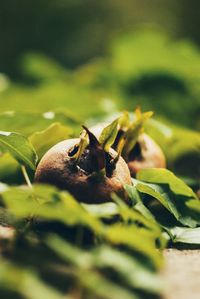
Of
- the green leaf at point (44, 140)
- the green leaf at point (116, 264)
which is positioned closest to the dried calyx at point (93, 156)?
the green leaf at point (44, 140)

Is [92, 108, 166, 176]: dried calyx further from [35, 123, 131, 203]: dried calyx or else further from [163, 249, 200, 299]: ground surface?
[163, 249, 200, 299]: ground surface

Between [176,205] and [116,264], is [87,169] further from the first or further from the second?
[116,264]

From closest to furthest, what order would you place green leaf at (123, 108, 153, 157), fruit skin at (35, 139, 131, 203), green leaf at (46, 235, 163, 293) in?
green leaf at (46, 235, 163, 293)
fruit skin at (35, 139, 131, 203)
green leaf at (123, 108, 153, 157)

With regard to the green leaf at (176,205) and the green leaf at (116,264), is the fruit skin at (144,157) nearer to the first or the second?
the green leaf at (176,205)

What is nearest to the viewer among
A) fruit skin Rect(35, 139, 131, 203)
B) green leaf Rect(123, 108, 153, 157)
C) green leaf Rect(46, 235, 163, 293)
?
green leaf Rect(46, 235, 163, 293)

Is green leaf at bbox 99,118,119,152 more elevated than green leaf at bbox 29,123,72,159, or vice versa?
green leaf at bbox 99,118,119,152

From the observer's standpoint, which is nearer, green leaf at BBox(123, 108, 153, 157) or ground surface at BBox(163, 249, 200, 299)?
ground surface at BBox(163, 249, 200, 299)

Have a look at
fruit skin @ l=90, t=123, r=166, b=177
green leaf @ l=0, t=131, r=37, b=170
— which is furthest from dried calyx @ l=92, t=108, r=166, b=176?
green leaf @ l=0, t=131, r=37, b=170
